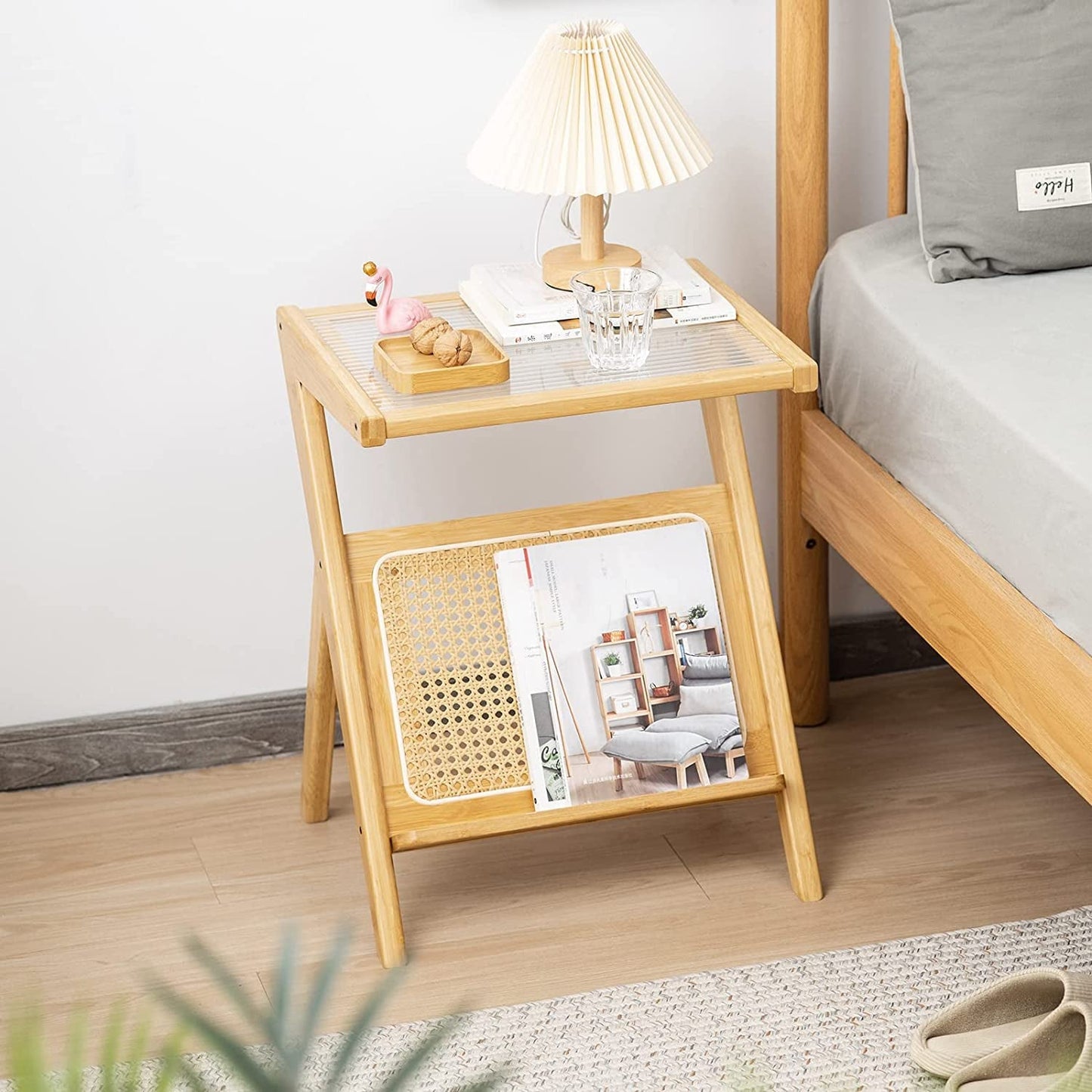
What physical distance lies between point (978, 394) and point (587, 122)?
A: 1.52 ft

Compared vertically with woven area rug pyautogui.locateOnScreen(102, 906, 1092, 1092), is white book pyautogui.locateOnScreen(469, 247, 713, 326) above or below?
above

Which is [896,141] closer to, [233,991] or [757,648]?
[757,648]

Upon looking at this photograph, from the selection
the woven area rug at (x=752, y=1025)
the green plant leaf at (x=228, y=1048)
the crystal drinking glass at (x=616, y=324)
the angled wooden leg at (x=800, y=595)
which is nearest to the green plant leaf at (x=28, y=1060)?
the green plant leaf at (x=228, y=1048)

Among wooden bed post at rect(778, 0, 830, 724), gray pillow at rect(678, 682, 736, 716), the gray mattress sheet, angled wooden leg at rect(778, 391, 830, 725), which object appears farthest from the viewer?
angled wooden leg at rect(778, 391, 830, 725)

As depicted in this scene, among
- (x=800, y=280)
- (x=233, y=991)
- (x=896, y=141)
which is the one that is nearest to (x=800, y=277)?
(x=800, y=280)

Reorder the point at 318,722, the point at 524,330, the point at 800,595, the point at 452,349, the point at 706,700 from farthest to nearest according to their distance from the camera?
the point at 800,595 < the point at 318,722 < the point at 706,700 < the point at 524,330 < the point at 452,349

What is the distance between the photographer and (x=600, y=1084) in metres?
1.30

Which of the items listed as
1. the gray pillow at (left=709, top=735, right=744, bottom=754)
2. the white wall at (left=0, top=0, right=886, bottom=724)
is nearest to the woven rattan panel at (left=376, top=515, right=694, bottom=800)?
the gray pillow at (left=709, top=735, right=744, bottom=754)

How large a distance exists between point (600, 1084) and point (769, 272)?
103cm

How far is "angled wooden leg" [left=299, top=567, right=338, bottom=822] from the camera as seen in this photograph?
5.33ft

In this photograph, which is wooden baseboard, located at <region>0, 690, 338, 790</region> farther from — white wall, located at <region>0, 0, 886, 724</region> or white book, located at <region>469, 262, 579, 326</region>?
white book, located at <region>469, 262, 579, 326</region>

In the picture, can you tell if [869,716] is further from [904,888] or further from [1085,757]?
[1085,757]

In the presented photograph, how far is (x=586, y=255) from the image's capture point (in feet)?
5.05

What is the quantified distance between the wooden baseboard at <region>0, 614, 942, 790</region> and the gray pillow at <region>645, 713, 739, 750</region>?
1.90 feet
